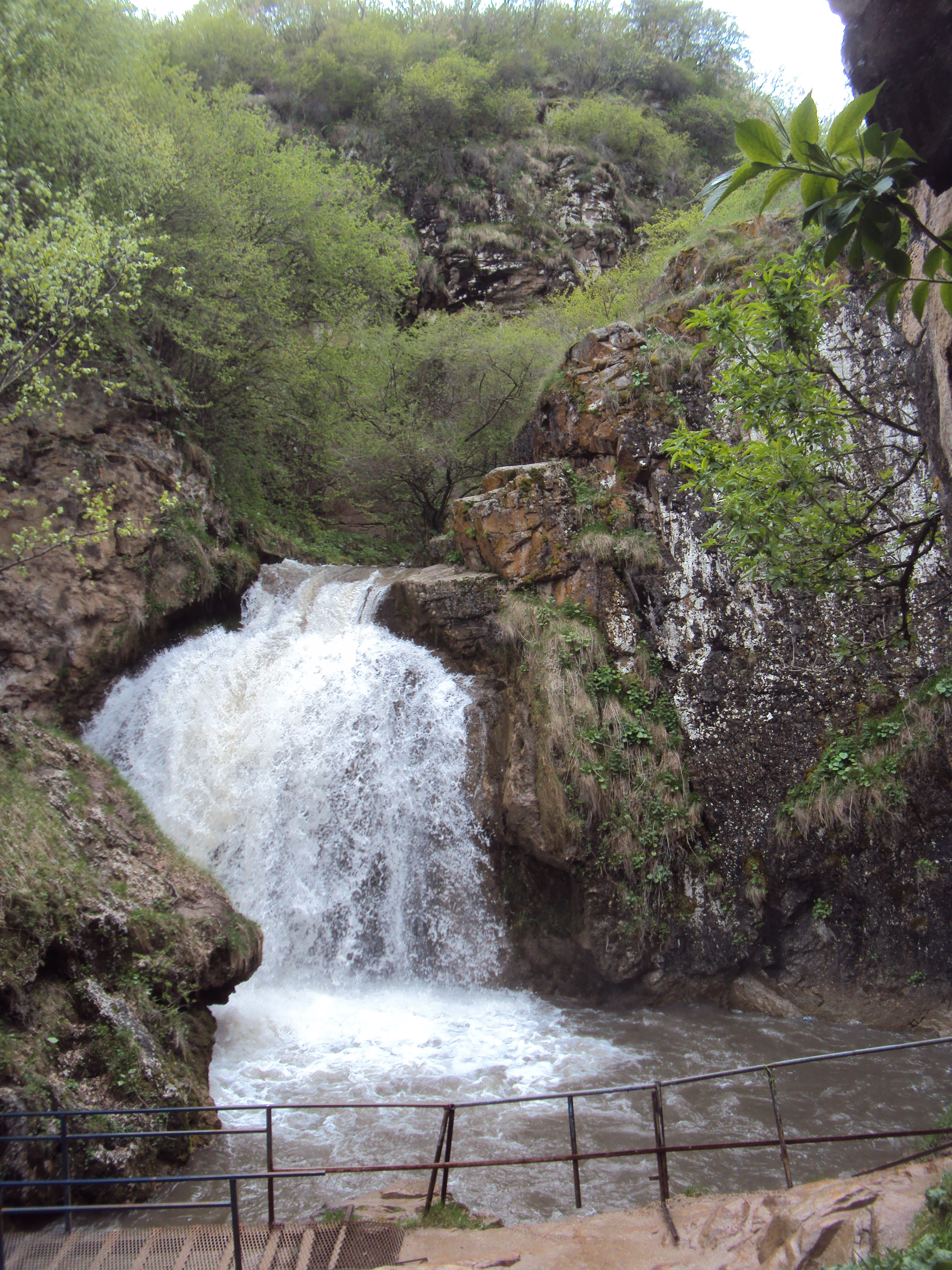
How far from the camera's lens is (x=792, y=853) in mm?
10141

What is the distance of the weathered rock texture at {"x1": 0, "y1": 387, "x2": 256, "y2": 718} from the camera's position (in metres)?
11.3

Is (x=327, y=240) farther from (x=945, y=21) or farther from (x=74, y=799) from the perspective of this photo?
(x=945, y=21)

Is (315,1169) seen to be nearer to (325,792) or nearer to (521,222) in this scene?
(325,792)

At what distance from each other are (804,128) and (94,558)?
1249cm

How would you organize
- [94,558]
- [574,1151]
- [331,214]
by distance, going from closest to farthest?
[574,1151], [94,558], [331,214]

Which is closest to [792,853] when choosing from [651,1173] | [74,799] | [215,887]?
[651,1173]

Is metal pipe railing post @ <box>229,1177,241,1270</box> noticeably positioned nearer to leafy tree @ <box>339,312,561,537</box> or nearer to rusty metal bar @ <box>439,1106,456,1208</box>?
rusty metal bar @ <box>439,1106,456,1208</box>

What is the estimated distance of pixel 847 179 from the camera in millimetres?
2031

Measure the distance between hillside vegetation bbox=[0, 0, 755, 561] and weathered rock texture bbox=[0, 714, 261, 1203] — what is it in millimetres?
3293

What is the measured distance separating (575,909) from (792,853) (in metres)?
3.05

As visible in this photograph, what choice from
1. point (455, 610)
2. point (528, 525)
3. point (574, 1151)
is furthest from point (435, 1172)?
point (528, 525)

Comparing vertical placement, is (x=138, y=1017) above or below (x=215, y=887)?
below

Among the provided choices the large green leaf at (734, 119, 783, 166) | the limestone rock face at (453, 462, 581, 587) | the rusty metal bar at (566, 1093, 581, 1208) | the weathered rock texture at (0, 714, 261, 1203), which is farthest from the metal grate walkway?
the limestone rock face at (453, 462, 581, 587)

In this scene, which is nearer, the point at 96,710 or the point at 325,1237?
the point at 325,1237
